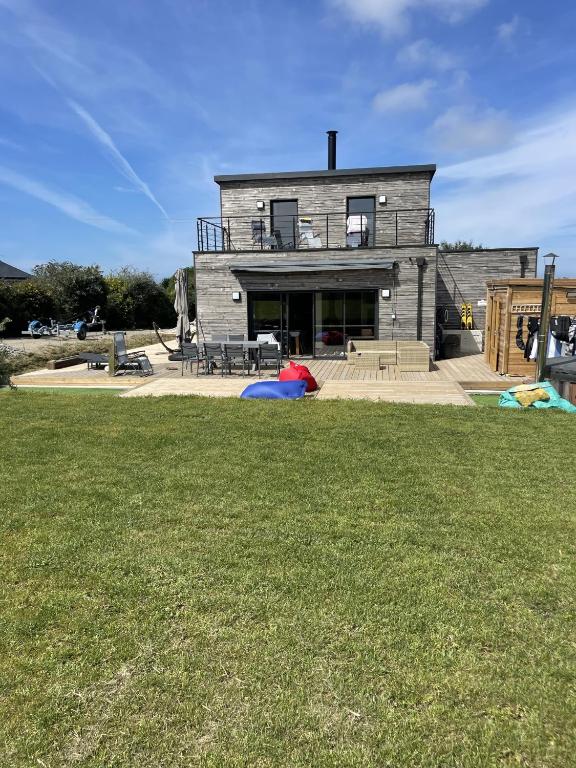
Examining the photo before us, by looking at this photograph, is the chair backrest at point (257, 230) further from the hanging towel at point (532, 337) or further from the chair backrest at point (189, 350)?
the hanging towel at point (532, 337)

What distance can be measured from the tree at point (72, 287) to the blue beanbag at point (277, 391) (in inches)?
965

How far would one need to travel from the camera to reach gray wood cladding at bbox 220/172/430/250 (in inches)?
632

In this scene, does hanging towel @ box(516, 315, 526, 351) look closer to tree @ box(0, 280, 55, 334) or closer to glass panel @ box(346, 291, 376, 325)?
glass panel @ box(346, 291, 376, 325)

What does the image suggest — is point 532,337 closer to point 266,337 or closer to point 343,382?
point 343,382

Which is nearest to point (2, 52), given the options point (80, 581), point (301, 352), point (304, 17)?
point (304, 17)

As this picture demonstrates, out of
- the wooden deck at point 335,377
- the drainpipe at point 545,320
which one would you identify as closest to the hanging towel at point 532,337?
the wooden deck at point 335,377

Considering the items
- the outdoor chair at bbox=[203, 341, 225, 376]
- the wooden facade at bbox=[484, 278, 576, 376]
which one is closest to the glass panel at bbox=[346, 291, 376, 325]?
the wooden facade at bbox=[484, 278, 576, 376]

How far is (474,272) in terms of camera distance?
59.1ft

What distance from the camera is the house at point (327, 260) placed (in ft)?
48.5

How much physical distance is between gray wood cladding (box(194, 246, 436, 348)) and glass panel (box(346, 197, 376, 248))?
1342mm

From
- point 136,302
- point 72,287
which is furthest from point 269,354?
point 136,302

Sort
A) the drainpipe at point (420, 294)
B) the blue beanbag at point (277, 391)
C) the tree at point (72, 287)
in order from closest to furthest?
the blue beanbag at point (277, 391) < the drainpipe at point (420, 294) < the tree at point (72, 287)

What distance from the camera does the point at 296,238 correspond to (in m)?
16.9

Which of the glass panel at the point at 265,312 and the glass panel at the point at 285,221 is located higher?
the glass panel at the point at 285,221
